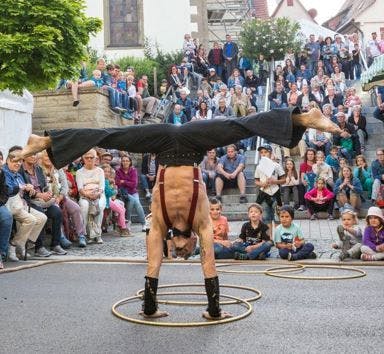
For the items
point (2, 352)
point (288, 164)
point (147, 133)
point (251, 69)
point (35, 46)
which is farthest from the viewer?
point (251, 69)

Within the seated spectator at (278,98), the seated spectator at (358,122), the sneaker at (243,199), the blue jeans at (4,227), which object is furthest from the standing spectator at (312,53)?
the blue jeans at (4,227)

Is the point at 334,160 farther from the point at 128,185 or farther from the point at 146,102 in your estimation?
the point at 146,102

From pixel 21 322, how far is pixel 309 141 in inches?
528

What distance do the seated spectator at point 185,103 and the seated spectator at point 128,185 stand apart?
6.16 metres

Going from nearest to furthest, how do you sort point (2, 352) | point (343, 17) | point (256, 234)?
point (2, 352)
point (256, 234)
point (343, 17)

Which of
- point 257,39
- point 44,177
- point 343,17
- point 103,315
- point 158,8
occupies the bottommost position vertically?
point 103,315

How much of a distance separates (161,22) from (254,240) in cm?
2588

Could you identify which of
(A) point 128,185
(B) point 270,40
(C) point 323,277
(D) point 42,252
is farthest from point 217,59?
(C) point 323,277

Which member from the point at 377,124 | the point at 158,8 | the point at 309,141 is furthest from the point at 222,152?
the point at 158,8

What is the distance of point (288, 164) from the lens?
54.3 feet

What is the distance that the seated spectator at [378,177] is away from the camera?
1534 cm

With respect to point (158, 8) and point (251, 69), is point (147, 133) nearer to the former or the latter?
point (251, 69)

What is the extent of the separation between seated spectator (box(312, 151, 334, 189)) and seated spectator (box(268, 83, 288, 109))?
5.41 m

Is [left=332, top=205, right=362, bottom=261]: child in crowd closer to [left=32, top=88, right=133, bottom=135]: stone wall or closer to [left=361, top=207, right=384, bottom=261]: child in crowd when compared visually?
[left=361, top=207, right=384, bottom=261]: child in crowd
